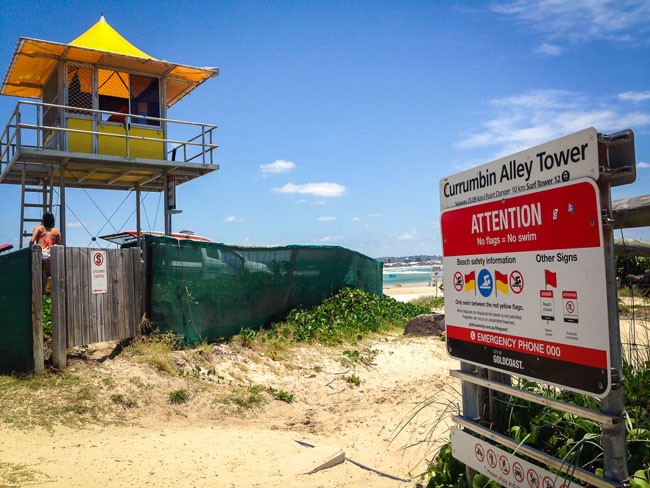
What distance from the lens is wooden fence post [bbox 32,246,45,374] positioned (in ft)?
26.2

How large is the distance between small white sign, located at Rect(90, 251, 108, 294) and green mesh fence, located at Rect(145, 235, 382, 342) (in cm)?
91

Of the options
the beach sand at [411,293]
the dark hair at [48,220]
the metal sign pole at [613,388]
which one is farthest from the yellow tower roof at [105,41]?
the beach sand at [411,293]

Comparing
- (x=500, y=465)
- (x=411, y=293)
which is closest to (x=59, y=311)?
(x=500, y=465)

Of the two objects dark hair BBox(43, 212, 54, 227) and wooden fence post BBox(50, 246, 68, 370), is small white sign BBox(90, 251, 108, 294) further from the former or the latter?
dark hair BBox(43, 212, 54, 227)

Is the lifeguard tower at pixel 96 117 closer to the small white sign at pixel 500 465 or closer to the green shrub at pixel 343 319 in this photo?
the green shrub at pixel 343 319

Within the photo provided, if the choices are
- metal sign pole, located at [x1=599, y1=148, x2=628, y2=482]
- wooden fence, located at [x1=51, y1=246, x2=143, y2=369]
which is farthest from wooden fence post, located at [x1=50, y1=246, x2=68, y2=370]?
metal sign pole, located at [x1=599, y1=148, x2=628, y2=482]

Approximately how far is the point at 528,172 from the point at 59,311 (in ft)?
23.6

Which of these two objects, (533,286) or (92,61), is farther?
(92,61)

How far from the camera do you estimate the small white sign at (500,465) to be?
3426mm

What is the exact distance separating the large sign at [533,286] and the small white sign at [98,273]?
21.4 feet

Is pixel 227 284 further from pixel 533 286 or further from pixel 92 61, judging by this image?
pixel 92 61

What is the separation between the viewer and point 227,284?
11.2 m

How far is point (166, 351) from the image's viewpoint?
9.34 metres

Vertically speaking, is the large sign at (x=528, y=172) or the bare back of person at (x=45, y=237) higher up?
the bare back of person at (x=45, y=237)
